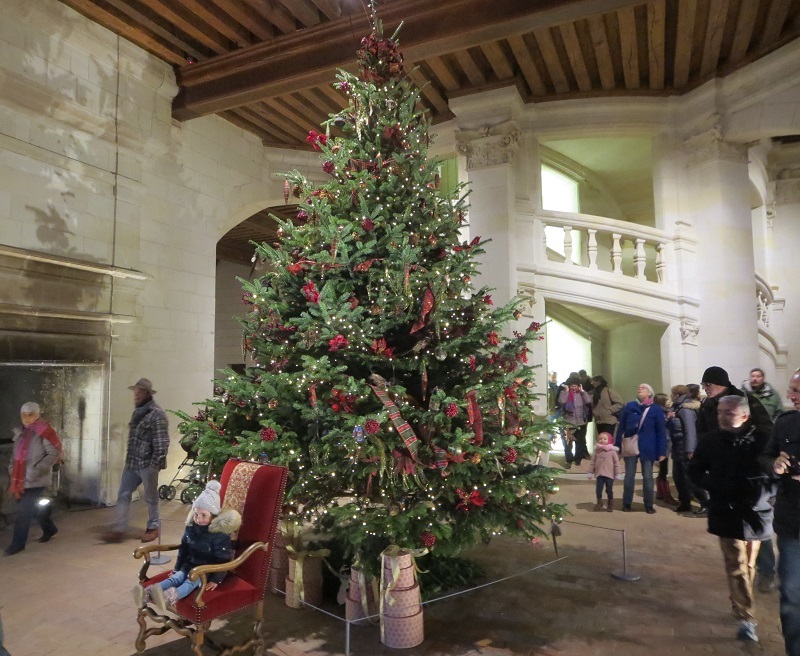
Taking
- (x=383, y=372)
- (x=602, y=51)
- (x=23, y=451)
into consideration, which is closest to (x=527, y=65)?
(x=602, y=51)

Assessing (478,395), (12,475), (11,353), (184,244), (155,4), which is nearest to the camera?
(478,395)

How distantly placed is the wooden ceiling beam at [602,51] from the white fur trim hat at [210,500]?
6.31m

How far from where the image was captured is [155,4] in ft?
20.7

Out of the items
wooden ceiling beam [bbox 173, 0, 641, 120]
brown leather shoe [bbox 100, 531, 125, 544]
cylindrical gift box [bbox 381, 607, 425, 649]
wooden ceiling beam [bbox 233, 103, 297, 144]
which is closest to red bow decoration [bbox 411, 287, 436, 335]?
cylindrical gift box [bbox 381, 607, 425, 649]

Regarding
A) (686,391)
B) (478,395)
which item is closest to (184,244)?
(478,395)

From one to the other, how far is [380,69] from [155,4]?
12.4ft

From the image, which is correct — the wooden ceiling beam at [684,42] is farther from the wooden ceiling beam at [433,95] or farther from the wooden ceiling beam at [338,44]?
the wooden ceiling beam at [433,95]

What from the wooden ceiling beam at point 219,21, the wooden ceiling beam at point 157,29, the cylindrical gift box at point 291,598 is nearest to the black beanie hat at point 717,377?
→ the cylindrical gift box at point 291,598

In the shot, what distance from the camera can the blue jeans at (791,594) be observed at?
8.78ft

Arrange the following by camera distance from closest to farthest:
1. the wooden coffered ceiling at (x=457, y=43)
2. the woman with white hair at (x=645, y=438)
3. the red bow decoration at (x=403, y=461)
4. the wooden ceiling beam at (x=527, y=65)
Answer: the red bow decoration at (x=403, y=461), the woman with white hair at (x=645, y=438), the wooden coffered ceiling at (x=457, y=43), the wooden ceiling beam at (x=527, y=65)

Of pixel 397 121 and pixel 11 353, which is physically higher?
pixel 397 121

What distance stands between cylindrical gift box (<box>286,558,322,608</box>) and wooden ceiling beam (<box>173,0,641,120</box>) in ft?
18.6

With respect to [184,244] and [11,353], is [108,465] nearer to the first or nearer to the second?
[11,353]

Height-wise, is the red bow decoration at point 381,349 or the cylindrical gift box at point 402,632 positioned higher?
the red bow decoration at point 381,349
